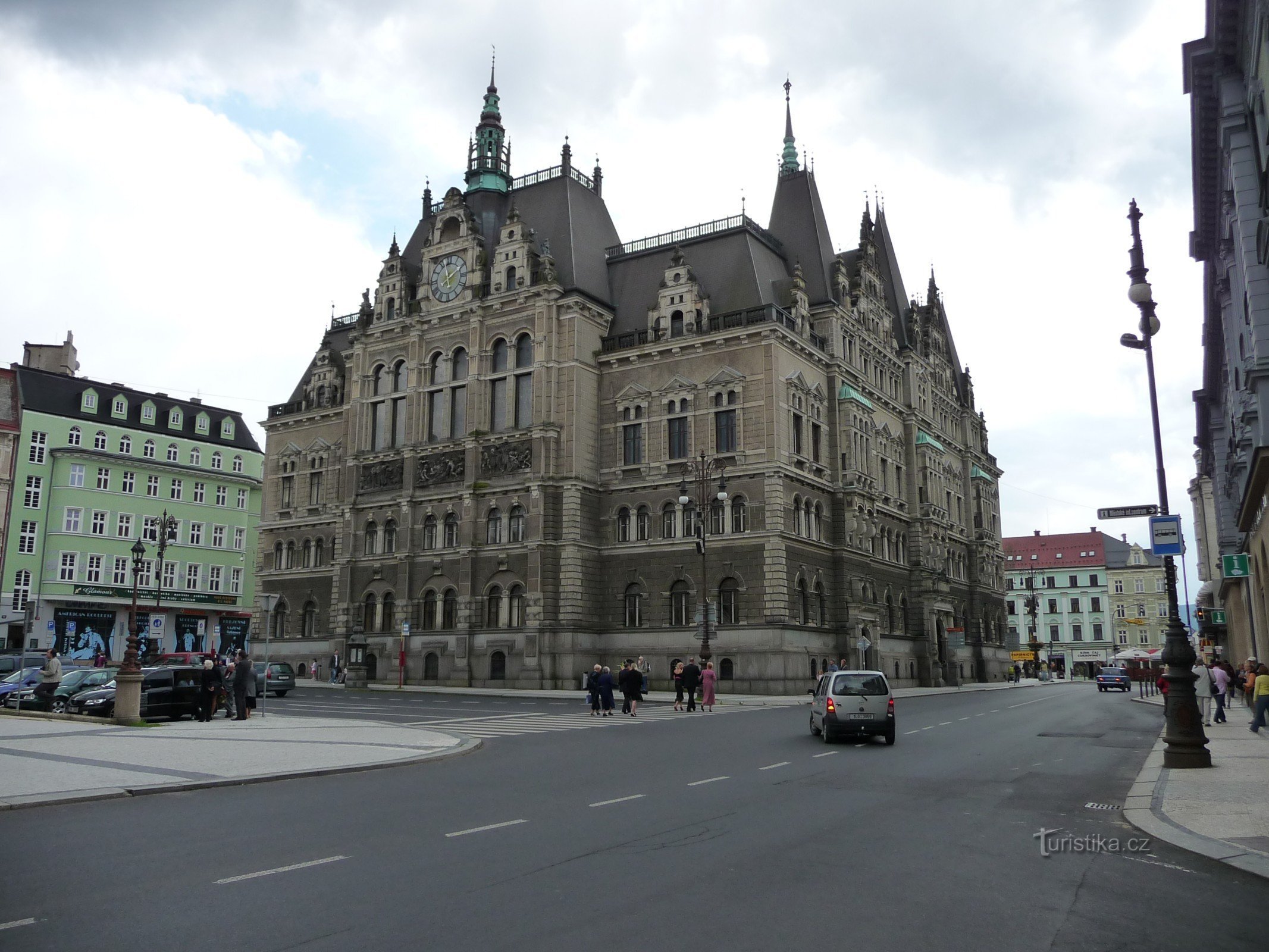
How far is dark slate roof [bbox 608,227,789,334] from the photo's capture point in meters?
56.8

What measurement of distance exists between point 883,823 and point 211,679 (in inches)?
871

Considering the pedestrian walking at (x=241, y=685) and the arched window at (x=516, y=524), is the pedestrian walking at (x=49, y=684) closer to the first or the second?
the pedestrian walking at (x=241, y=685)

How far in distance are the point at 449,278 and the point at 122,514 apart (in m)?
30.5

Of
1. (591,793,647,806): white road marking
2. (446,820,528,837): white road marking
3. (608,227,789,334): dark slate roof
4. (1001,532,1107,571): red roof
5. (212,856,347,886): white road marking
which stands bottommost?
(591,793,647,806): white road marking

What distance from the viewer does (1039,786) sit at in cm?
1550

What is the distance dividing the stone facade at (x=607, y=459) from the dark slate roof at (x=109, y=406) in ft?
42.0

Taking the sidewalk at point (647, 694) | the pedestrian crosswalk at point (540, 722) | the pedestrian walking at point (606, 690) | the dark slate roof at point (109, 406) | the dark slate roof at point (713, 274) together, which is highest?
the dark slate roof at point (713, 274)

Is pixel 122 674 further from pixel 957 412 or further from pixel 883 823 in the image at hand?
pixel 957 412

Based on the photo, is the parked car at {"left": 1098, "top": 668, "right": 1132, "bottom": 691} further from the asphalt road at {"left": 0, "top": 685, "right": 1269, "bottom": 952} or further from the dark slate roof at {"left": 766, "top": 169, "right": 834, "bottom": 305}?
the asphalt road at {"left": 0, "top": 685, "right": 1269, "bottom": 952}

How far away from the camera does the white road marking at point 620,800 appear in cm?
1331

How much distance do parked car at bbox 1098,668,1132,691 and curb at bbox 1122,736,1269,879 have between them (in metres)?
50.9

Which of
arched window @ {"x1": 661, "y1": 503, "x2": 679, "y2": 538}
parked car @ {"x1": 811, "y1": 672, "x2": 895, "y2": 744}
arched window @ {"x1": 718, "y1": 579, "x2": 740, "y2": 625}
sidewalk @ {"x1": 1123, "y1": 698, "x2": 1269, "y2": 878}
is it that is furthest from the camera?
arched window @ {"x1": 661, "y1": 503, "x2": 679, "y2": 538}

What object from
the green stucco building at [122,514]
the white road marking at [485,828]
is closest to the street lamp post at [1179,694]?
the white road marking at [485,828]

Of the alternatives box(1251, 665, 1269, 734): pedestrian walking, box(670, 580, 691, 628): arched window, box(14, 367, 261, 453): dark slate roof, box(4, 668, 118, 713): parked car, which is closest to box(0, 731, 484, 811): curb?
box(1251, 665, 1269, 734): pedestrian walking
